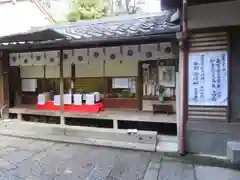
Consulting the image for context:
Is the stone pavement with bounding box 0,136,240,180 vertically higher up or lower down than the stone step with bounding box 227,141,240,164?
lower down

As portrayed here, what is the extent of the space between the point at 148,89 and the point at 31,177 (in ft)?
17.6

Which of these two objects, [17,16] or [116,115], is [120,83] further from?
[17,16]

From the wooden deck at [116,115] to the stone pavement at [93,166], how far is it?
55.6 inches

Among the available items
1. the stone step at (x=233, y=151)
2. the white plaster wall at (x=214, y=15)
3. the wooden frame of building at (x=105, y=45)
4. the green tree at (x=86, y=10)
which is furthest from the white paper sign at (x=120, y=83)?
the green tree at (x=86, y=10)

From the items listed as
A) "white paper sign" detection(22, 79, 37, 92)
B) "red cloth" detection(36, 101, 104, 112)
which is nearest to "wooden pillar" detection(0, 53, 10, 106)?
"white paper sign" detection(22, 79, 37, 92)

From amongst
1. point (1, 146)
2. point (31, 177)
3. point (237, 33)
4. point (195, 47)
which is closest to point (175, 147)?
point (195, 47)

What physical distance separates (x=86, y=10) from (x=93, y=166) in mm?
19614

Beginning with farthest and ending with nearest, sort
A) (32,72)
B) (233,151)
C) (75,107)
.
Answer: (32,72)
(75,107)
(233,151)

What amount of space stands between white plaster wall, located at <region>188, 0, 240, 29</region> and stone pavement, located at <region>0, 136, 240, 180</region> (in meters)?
3.48

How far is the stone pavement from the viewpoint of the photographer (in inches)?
208

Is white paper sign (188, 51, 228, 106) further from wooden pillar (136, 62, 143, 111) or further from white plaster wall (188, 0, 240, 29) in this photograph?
wooden pillar (136, 62, 143, 111)

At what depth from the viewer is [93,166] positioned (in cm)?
586

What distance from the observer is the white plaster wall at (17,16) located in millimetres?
13961

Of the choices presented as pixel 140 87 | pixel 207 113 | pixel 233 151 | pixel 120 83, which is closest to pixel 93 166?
pixel 207 113
